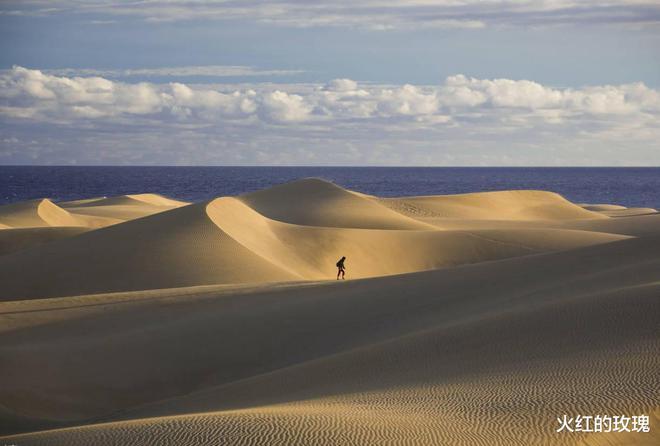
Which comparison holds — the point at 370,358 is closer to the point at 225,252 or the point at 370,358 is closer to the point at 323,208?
the point at 225,252

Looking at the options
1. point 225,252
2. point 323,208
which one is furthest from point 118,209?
point 225,252

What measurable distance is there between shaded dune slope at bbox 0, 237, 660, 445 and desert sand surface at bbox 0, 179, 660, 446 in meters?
0.04

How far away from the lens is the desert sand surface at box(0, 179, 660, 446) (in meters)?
7.86

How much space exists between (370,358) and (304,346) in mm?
2736

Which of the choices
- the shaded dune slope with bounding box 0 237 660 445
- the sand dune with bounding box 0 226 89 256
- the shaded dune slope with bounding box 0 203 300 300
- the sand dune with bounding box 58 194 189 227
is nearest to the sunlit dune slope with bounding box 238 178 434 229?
the sand dune with bounding box 58 194 189 227

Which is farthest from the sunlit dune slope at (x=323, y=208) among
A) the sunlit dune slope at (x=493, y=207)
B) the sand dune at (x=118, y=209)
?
the sand dune at (x=118, y=209)

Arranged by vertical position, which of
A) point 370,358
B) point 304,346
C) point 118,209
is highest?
point 118,209

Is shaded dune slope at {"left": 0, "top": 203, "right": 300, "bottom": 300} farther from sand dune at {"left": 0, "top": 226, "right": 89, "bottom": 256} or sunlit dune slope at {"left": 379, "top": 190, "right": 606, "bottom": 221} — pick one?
sunlit dune slope at {"left": 379, "top": 190, "right": 606, "bottom": 221}

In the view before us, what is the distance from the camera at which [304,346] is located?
573 inches

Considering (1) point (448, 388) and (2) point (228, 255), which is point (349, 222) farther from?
(1) point (448, 388)

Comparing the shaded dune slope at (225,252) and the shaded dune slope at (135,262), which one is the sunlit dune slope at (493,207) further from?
the shaded dune slope at (135,262)

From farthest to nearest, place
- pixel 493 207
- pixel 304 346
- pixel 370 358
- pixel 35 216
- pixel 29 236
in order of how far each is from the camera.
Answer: pixel 493 207 < pixel 35 216 < pixel 29 236 < pixel 304 346 < pixel 370 358

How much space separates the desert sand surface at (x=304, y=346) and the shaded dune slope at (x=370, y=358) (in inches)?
1.6

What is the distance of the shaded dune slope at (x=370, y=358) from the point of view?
25.7ft
